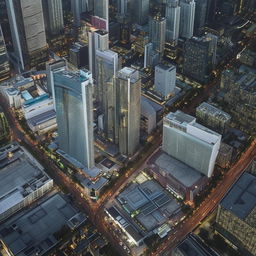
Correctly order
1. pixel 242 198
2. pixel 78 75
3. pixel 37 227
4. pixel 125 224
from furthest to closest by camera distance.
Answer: pixel 125 224
pixel 37 227
pixel 78 75
pixel 242 198

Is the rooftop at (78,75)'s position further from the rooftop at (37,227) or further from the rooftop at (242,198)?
the rooftop at (242,198)

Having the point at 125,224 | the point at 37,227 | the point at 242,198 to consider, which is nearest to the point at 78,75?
the point at 37,227

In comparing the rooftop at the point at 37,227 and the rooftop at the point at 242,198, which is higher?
the rooftop at the point at 242,198

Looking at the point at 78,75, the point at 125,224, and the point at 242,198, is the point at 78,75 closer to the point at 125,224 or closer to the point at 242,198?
the point at 125,224

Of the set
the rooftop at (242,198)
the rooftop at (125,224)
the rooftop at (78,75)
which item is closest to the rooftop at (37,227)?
the rooftop at (125,224)

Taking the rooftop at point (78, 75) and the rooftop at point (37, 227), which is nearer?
the rooftop at point (37, 227)

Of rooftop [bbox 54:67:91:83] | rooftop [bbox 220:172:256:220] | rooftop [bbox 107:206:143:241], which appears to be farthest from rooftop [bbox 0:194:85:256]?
rooftop [bbox 220:172:256:220]
